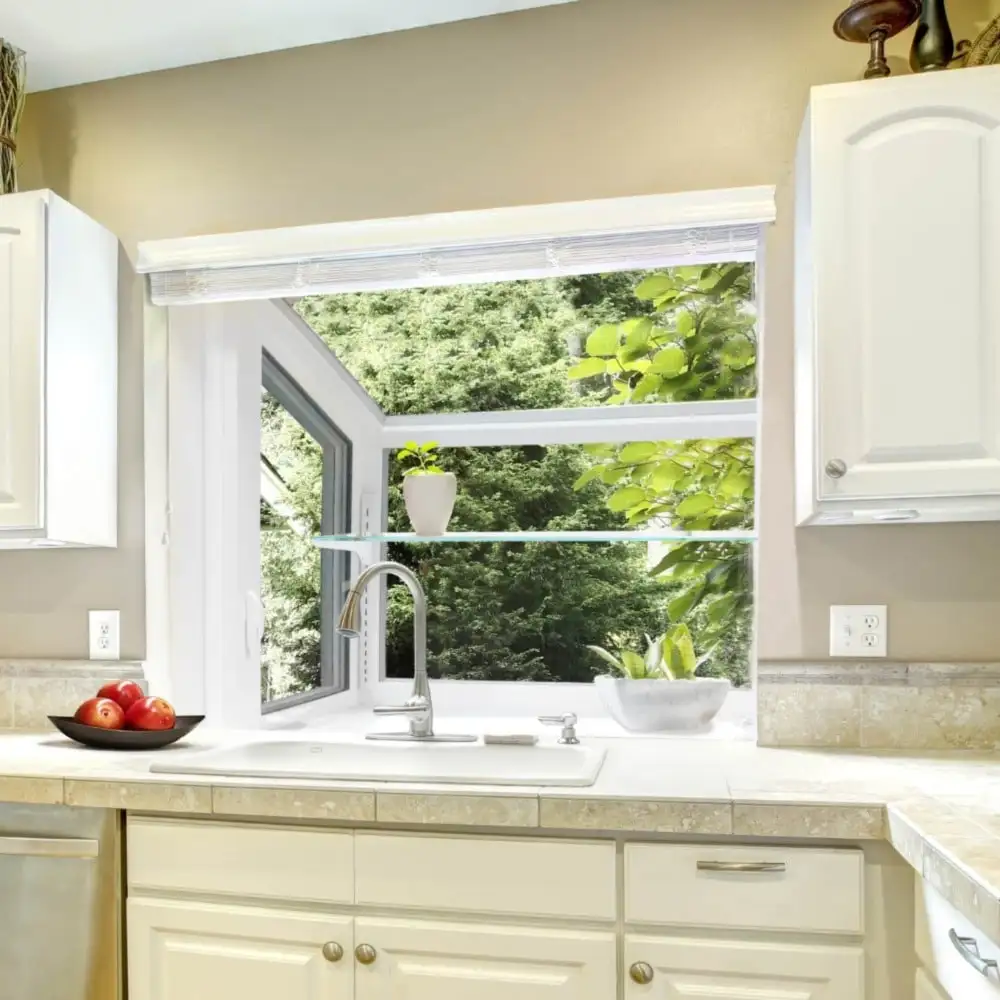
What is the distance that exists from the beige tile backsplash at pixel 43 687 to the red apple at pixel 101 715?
291 millimetres

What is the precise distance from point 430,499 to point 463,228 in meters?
0.66

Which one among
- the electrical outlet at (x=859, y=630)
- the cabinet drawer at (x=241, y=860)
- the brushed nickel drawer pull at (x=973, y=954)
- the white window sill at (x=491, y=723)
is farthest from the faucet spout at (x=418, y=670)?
the brushed nickel drawer pull at (x=973, y=954)

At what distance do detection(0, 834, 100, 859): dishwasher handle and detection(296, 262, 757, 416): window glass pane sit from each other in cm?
148

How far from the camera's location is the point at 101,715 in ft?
7.00

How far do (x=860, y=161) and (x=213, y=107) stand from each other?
1527mm

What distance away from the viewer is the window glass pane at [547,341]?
99.8 inches

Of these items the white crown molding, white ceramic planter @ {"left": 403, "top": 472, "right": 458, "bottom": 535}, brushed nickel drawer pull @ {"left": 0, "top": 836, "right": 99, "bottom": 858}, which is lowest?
brushed nickel drawer pull @ {"left": 0, "top": 836, "right": 99, "bottom": 858}

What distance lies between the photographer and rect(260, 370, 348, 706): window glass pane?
2.76m

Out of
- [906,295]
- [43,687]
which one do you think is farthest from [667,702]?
[43,687]

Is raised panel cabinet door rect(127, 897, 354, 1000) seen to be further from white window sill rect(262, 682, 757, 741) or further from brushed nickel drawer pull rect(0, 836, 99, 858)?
white window sill rect(262, 682, 757, 741)

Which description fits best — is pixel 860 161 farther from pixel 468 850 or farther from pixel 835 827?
pixel 468 850

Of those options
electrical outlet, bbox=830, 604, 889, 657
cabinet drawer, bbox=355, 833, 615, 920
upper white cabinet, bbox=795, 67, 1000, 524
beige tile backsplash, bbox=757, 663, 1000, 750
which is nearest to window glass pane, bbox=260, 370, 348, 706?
cabinet drawer, bbox=355, 833, 615, 920

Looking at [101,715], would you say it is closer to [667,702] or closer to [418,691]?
[418,691]

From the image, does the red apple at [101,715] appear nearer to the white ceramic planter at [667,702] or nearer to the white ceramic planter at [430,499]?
the white ceramic planter at [430,499]
